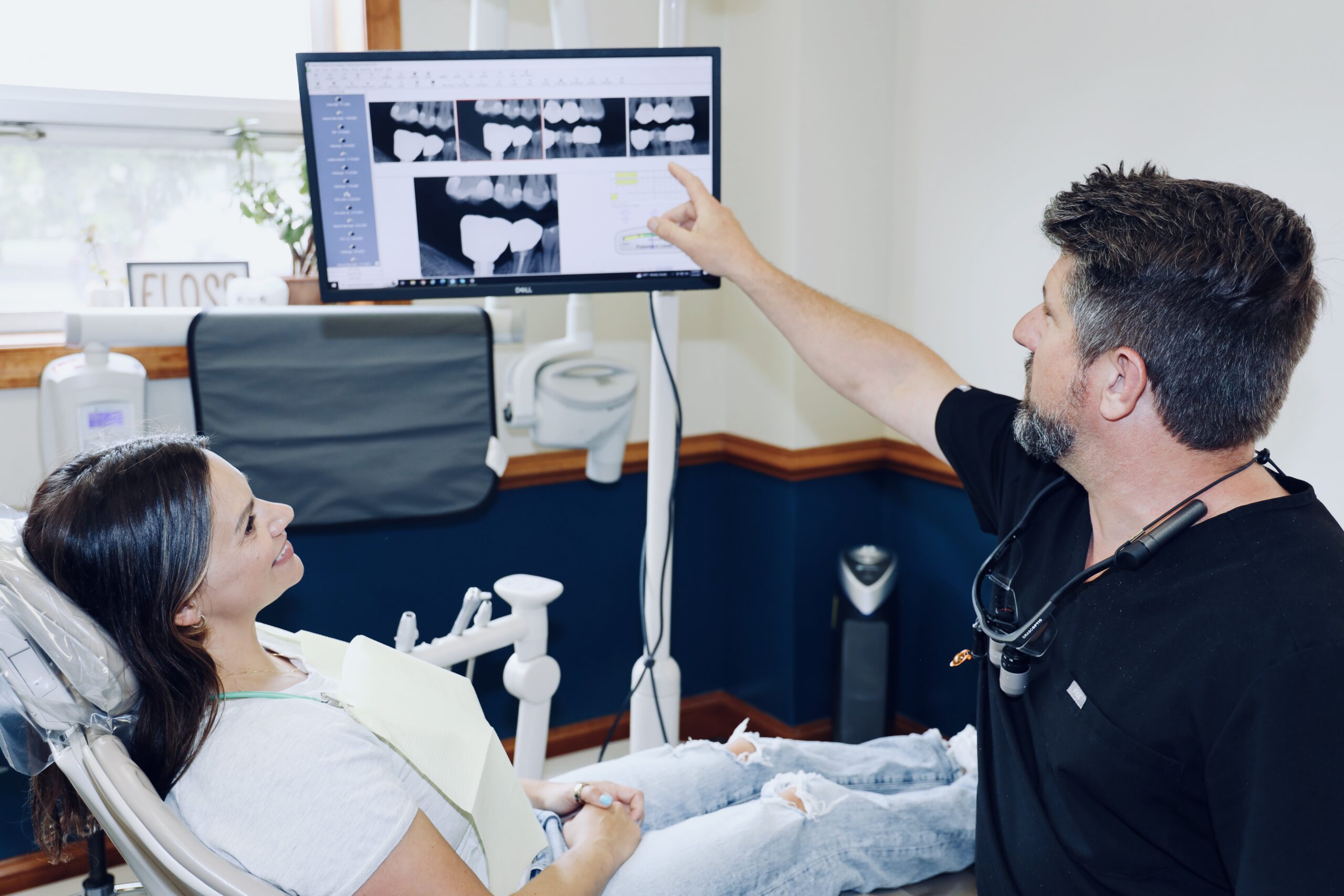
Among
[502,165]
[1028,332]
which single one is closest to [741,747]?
[1028,332]

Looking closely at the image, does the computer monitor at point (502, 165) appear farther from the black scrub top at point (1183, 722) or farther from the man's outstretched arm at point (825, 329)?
the black scrub top at point (1183, 722)

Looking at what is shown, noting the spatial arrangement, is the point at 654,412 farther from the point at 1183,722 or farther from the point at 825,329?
the point at 1183,722

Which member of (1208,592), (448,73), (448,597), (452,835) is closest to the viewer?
(1208,592)

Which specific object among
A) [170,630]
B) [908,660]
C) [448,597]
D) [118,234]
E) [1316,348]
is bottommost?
[908,660]

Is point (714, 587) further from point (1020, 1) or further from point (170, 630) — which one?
point (170, 630)

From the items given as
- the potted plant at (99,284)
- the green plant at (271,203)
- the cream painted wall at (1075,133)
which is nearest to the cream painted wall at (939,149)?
the cream painted wall at (1075,133)

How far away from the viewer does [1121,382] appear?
44.1 inches

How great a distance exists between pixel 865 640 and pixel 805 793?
923 millimetres

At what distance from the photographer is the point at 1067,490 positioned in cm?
132

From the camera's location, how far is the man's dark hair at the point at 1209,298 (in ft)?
3.44

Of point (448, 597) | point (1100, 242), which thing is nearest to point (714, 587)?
point (448, 597)

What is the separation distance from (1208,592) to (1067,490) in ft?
1.02

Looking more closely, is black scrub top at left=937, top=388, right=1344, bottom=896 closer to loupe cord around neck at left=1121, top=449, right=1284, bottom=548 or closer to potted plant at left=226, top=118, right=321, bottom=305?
loupe cord around neck at left=1121, top=449, right=1284, bottom=548

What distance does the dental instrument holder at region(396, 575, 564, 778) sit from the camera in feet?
5.79
